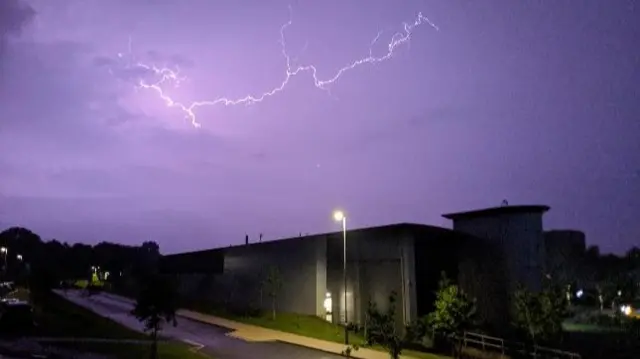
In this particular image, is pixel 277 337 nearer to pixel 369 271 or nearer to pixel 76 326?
pixel 369 271

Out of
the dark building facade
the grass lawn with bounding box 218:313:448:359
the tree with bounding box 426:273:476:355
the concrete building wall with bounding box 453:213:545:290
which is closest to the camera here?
the tree with bounding box 426:273:476:355

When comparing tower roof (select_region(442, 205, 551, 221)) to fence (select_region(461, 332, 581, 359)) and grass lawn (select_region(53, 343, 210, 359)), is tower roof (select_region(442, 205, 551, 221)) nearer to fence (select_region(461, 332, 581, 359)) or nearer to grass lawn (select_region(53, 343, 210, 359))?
fence (select_region(461, 332, 581, 359))

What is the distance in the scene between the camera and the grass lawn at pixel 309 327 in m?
36.8

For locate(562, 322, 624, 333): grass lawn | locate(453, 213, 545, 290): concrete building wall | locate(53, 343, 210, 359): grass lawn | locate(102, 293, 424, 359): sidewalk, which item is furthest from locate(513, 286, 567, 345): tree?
locate(562, 322, 624, 333): grass lawn

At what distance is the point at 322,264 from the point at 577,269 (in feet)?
153

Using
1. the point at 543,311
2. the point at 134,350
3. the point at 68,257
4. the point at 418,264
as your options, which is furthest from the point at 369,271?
the point at 68,257

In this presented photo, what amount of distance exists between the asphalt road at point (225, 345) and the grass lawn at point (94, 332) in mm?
1549

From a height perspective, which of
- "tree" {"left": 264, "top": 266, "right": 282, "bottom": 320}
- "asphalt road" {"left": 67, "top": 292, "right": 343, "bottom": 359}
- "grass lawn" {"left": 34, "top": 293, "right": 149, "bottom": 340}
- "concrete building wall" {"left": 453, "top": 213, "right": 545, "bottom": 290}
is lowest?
"asphalt road" {"left": 67, "top": 292, "right": 343, "bottom": 359}

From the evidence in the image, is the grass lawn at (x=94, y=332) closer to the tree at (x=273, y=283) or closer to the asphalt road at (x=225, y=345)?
the asphalt road at (x=225, y=345)

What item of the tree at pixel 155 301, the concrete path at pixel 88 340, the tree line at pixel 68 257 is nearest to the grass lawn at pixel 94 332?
the concrete path at pixel 88 340

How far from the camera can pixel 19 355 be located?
2578cm

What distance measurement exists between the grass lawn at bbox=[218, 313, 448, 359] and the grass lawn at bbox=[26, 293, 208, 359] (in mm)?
9748

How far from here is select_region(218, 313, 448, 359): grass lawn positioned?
1449 inches

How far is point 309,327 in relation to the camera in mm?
43406
